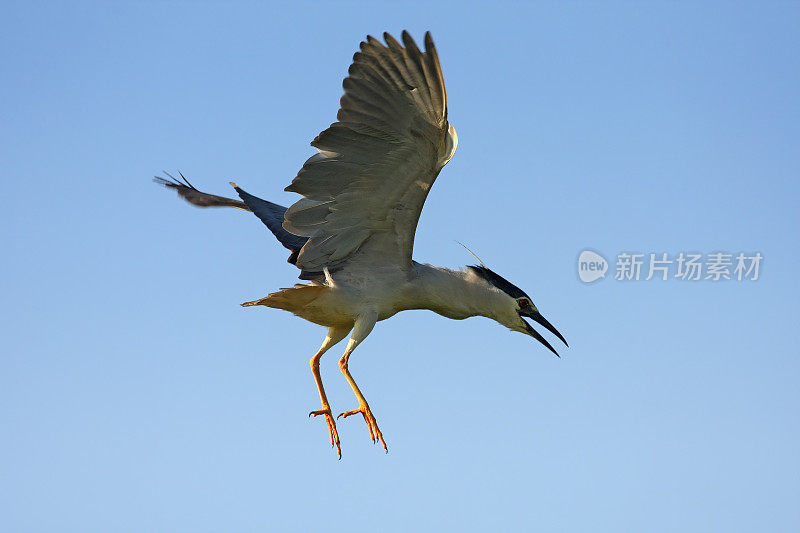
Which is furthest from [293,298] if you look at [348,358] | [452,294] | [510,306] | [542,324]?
[542,324]

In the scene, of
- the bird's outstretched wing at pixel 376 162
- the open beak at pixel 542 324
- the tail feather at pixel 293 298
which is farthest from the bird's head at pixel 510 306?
the tail feather at pixel 293 298

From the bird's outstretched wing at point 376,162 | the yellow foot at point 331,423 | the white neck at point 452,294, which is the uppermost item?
the bird's outstretched wing at point 376,162

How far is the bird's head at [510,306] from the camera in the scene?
9.29m

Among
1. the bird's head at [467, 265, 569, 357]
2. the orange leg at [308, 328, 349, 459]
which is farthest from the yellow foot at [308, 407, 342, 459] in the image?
the bird's head at [467, 265, 569, 357]

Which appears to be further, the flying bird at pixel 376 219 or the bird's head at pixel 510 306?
the bird's head at pixel 510 306

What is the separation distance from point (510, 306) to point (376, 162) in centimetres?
246

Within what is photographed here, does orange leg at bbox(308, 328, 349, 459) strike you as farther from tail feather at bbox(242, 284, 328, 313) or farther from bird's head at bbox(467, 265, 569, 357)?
bird's head at bbox(467, 265, 569, 357)

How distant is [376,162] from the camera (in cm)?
793

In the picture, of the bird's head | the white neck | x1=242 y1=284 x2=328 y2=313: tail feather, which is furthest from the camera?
the bird's head

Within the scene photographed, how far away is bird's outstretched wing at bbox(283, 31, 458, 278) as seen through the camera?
23.9 ft

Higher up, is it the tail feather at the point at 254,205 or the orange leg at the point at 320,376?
the tail feather at the point at 254,205

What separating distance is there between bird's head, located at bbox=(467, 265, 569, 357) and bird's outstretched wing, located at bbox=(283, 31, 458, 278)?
1.01 m

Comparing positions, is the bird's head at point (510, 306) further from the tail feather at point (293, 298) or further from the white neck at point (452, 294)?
the tail feather at point (293, 298)

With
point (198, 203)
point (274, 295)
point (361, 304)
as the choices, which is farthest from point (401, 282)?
point (198, 203)
